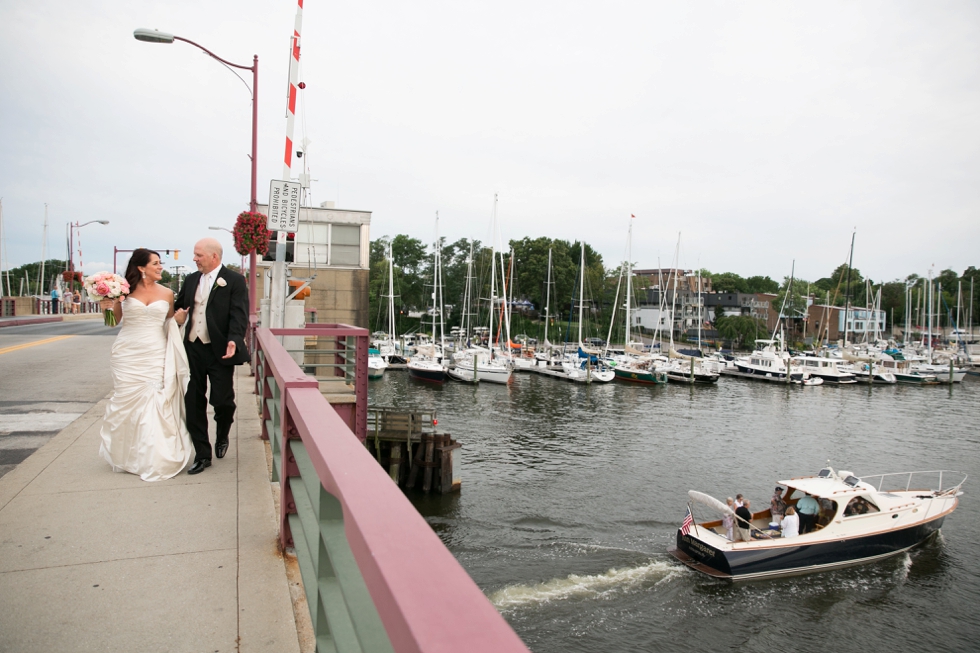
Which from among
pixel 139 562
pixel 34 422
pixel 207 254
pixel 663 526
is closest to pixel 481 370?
pixel 663 526

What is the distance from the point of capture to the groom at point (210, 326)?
19.0 feet

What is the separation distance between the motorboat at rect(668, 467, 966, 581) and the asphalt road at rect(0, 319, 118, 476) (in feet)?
46.8

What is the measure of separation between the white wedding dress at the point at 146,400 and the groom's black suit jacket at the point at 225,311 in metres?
0.30

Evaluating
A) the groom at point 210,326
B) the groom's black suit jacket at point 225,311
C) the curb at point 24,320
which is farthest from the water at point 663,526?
the curb at point 24,320

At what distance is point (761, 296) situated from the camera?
106 meters

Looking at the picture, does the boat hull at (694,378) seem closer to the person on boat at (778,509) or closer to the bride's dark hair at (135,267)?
the person on boat at (778,509)

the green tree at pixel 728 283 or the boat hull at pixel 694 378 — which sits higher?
the green tree at pixel 728 283

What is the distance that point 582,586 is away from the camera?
16.0 meters

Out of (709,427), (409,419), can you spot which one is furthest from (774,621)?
(709,427)

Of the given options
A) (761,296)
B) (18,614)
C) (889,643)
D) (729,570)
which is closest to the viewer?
(18,614)

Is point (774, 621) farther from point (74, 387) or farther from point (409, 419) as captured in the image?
point (74, 387)

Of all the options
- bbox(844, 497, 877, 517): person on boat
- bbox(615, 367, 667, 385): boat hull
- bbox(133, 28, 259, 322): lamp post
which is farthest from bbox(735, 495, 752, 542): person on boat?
bbox(615, 367, 667, 385): boat hull

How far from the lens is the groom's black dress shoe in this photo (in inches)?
223

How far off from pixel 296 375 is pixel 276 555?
1130mm
